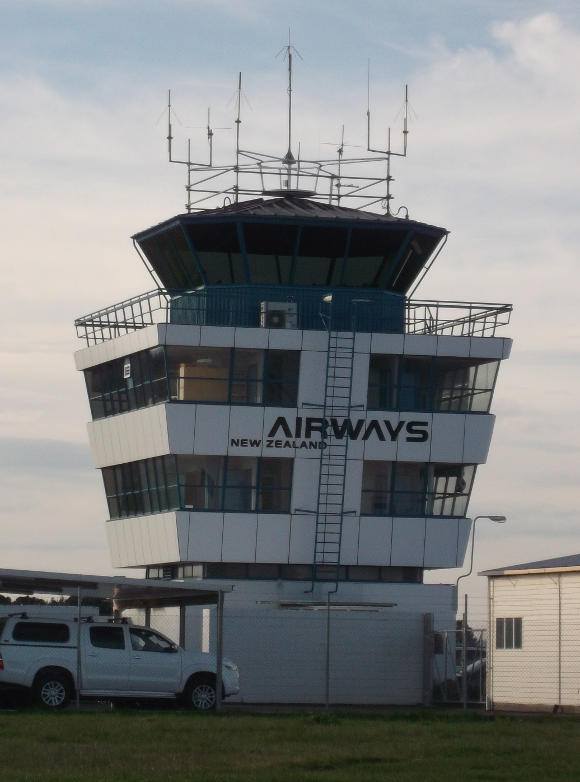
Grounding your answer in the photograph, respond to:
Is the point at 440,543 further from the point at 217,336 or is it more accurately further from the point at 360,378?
the point at 217,336

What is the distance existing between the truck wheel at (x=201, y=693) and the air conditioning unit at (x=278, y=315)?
1517cm

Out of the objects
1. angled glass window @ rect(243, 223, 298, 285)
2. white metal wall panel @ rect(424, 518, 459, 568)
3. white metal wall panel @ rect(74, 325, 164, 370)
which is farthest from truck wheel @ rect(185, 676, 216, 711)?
angled glass window @ rect(243, 223, 298, 285)

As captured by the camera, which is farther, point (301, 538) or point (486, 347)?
point (486, 347)

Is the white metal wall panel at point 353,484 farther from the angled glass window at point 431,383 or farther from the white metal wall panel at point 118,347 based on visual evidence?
the white metal wall panel at point 118,347

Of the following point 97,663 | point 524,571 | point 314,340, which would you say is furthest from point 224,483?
point 97,663

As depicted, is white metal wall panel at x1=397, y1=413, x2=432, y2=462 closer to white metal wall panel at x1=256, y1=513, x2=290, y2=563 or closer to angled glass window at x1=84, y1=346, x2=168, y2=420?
white metal wall panel at x1=256, y1=513, x2=290, y2=563

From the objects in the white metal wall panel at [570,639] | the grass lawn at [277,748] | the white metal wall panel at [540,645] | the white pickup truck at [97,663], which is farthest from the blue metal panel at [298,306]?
the grass lawn at [277,748]

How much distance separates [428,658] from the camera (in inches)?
1623

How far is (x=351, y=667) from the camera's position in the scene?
4078 centimetres

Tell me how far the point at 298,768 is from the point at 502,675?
62.8ft

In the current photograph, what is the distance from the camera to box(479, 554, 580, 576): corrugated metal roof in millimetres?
35938

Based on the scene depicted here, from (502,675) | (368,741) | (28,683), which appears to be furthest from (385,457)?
(368,741)

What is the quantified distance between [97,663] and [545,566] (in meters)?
11.7

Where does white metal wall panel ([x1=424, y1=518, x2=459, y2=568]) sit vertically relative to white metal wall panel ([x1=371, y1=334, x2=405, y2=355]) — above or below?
below
